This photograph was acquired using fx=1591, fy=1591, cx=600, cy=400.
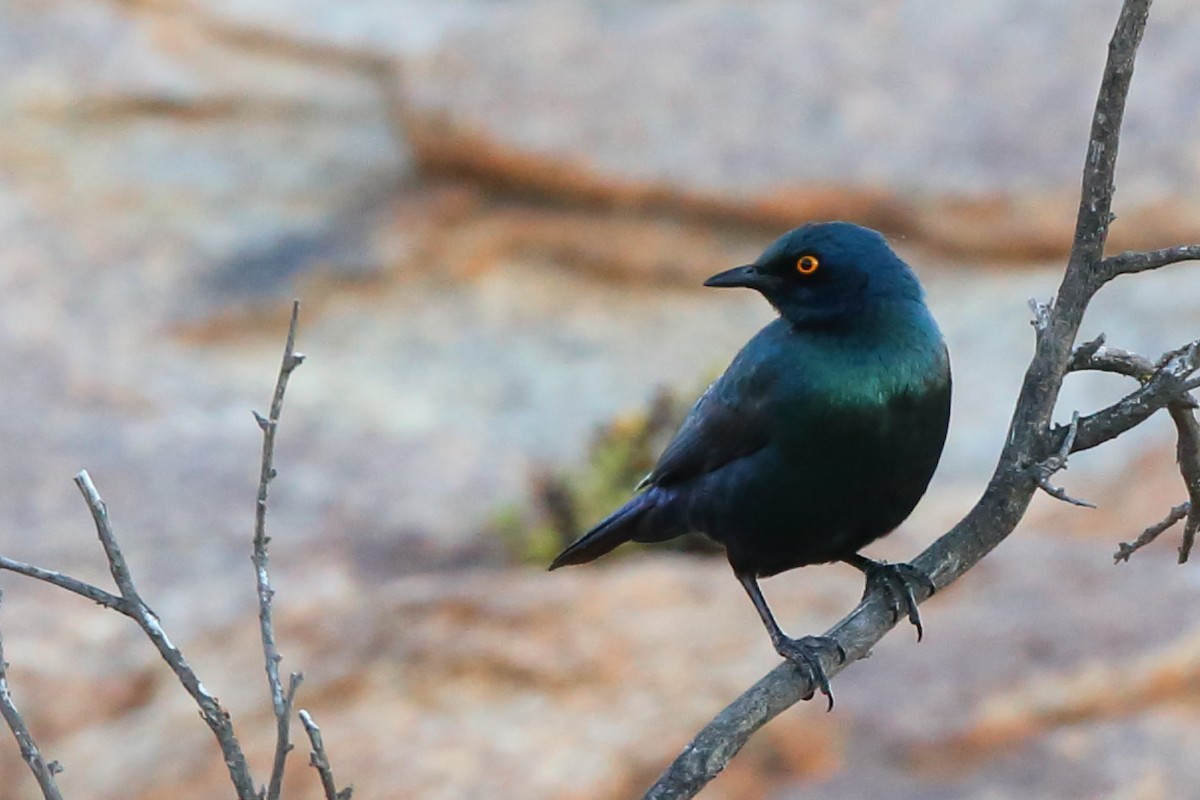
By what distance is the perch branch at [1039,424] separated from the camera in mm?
3229

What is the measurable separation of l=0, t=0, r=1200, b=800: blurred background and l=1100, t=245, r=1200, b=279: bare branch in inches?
114

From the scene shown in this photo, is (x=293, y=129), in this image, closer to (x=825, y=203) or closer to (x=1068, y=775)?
(x=825, y=203)

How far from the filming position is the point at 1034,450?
3.53 m

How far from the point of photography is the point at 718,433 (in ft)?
14.1

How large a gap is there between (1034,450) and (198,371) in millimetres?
6833

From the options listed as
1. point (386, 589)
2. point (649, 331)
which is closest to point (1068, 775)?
point (386, 589)

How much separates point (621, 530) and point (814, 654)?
103cm

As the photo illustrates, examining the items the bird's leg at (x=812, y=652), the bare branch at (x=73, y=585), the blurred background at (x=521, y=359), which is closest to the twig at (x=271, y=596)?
the bare branch at (x=73, y=585)

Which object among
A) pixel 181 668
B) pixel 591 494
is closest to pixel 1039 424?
pixel 181 668

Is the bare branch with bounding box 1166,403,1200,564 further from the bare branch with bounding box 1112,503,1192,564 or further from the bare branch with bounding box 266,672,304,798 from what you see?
the bare branch with bounding box 266,672,304,798

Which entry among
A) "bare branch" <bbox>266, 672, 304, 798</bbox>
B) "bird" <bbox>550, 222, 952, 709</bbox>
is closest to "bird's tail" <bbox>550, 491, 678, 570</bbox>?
"bird" <bbox>550, 222, 952, 709</bbox>

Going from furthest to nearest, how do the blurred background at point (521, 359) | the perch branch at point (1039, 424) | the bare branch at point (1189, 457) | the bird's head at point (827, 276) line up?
1. the blurred background at point (521, 359)
2. the bird's head at point (827, 276)
3. the bare branch at point (1189, 457)
4. the perch branch at point (1039, 424)

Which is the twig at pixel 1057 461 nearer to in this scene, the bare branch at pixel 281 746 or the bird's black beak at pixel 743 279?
the bird's black beak at pixel 743 279

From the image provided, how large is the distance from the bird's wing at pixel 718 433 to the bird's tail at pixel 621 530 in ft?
0.25
